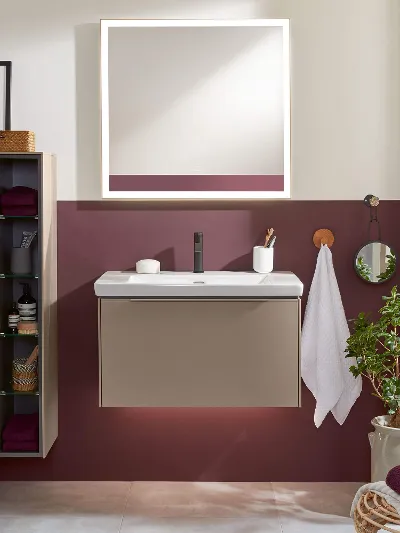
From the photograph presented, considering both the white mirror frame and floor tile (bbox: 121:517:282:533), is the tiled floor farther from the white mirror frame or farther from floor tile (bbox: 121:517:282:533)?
the white mirror frame

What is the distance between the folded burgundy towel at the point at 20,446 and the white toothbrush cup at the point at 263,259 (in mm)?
1343

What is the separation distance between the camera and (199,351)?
3.33 m

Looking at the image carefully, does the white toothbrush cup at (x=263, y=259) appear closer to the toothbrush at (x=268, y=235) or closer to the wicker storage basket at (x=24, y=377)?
the toothbrush at (x=268, y=235)

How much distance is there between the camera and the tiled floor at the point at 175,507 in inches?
131

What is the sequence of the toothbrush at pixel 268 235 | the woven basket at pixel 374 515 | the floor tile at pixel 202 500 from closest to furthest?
the woven basket at pixel 374 515 < the floor tile at pixel 202 500 < the toothbrush at pixel 268 235

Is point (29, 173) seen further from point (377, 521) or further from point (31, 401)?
point (377, 521)

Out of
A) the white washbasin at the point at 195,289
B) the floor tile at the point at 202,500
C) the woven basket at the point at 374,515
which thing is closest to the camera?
the woven basket at the point at 374,515

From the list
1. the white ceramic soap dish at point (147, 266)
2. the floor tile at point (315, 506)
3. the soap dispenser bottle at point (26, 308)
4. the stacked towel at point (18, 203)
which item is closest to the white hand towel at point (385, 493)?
the floor tile at point (315, 506)

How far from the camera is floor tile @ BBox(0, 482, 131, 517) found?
351cm

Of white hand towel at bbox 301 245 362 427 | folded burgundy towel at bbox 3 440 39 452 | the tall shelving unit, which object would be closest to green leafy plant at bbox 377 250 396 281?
white hand towel at bbox 301 245 362 427

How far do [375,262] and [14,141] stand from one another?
182 centimetres

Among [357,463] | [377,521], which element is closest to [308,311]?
[357,463]

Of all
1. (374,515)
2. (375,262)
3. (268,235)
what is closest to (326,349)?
(375,262)

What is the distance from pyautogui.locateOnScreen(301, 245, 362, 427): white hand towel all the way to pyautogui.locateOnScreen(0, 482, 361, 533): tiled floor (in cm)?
39
